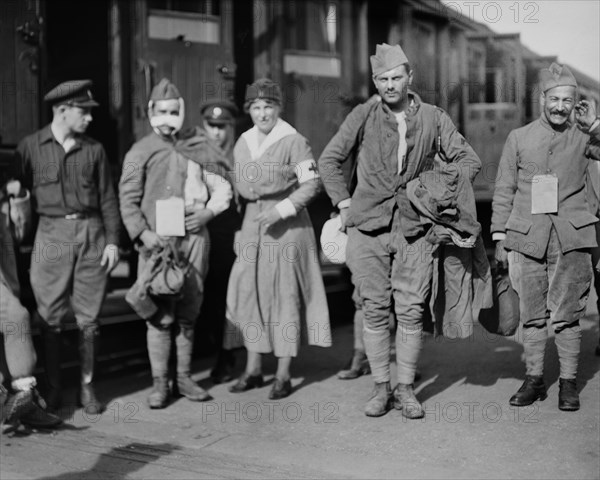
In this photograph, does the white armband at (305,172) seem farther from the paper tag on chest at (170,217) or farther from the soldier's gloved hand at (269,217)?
the paper tag on chest at (170,217)

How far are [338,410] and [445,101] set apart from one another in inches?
348

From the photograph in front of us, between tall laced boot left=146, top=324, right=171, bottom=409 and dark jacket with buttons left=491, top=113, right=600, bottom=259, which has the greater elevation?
dark jacket with buttons left=491, top=113, right=600, bottom=259

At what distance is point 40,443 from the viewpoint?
185 inches

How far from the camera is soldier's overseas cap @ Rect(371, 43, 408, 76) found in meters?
4.81

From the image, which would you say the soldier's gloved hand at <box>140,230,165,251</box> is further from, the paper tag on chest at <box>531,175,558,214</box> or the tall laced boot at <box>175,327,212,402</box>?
the paper tag on chest at <box>531,175,558,214</box>

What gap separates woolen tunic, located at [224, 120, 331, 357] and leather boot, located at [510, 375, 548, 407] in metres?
1.27

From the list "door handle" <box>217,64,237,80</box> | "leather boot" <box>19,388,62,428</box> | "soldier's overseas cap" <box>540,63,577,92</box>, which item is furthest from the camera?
"door handle" <box>217,64,237,80</box>

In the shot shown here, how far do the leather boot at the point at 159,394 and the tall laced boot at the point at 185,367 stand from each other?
114 millimetres

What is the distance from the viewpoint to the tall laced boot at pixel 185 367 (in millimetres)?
5539

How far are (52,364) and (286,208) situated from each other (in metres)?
1.72

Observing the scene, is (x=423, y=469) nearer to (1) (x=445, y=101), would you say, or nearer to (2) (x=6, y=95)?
(2) (x=6, y=95)

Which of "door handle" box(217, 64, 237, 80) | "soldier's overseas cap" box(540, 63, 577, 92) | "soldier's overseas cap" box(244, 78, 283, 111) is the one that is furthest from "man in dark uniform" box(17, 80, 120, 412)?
"door handle" box(217, 64, 237, 80)

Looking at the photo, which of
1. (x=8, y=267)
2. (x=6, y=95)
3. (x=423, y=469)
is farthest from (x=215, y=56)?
(x=423, y=469)

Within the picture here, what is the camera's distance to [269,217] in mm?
5453
